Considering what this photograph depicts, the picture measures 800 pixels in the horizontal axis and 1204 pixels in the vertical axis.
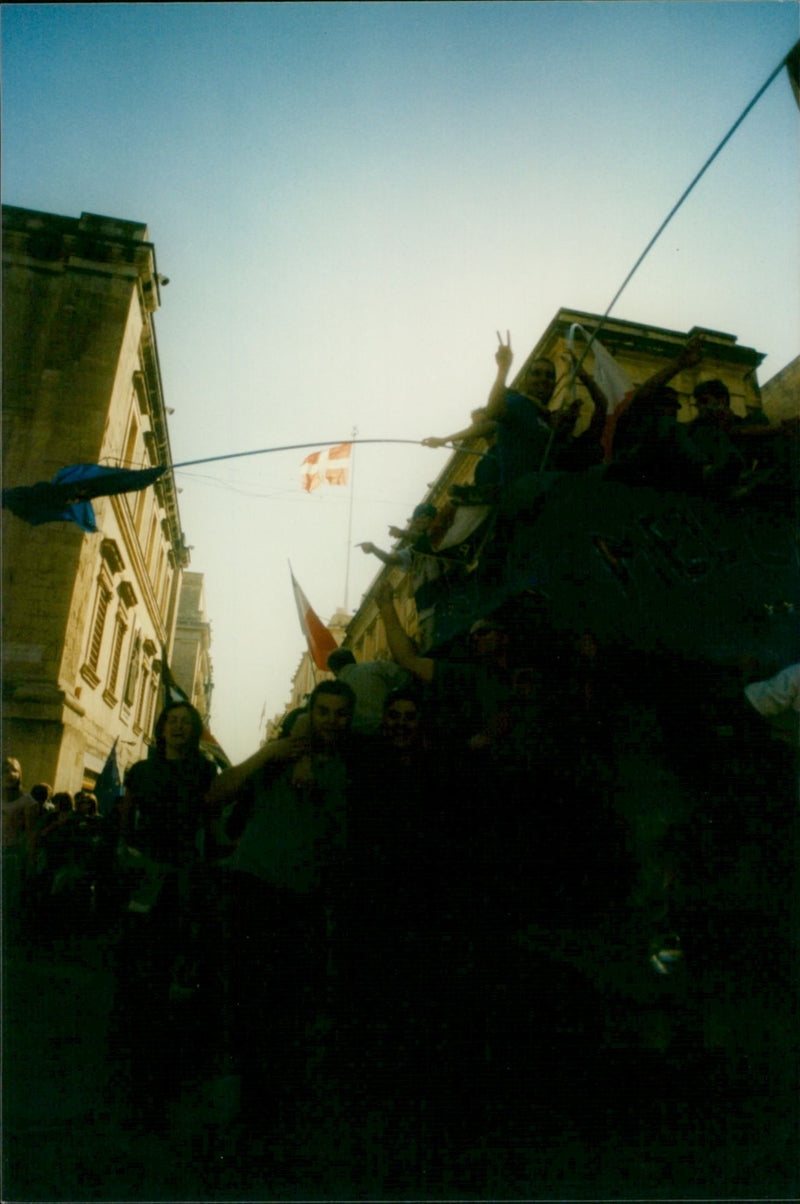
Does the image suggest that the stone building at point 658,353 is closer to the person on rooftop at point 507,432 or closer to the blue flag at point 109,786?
the blue flag at point 109,786

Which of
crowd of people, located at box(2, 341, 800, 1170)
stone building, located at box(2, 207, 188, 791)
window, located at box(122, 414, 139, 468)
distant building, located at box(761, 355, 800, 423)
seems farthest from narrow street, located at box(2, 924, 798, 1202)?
window, located at box(122, 414, 139, 468)

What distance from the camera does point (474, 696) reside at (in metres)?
3.69

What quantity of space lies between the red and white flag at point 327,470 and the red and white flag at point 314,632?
187 inches

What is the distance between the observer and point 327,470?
46.6 feet

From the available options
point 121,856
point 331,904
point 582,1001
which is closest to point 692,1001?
point 582,1001

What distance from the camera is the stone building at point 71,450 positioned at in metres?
8.87

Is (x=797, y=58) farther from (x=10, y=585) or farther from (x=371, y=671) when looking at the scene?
(x=10, y=585)

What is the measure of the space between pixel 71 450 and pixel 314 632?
4.45m

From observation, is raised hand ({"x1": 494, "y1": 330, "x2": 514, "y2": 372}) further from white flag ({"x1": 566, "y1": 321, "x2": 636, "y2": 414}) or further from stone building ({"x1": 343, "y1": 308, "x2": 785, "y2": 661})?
stone building ({"x1": 343, "y1": 308, "x2": 785, "y2": 661})

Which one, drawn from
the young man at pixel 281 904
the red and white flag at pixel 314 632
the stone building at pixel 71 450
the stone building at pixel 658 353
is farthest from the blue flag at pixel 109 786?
the stone building at pixel 658 353

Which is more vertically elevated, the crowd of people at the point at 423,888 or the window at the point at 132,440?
the window at the point at 132,440

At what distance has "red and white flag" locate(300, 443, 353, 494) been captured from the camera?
1414 centimetres

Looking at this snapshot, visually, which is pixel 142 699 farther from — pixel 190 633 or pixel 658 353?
pixel 190 633

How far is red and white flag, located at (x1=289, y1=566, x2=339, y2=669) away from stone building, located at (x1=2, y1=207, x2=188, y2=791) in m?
3.29
